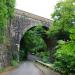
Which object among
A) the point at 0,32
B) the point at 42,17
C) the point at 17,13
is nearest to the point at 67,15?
the point at 0,32

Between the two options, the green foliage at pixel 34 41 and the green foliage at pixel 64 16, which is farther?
the green foliage at pixel 34 41

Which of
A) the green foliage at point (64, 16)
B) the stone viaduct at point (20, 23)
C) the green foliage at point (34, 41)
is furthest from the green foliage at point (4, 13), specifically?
the green foliage at point (34, 41)

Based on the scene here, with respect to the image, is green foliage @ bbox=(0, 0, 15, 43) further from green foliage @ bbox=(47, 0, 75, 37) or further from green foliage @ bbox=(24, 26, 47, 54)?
green foliage @ bbox=(24, 26, 47, 54)

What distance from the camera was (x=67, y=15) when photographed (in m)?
24.2

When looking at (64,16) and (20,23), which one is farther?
(20,23)

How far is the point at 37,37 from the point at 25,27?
826cm

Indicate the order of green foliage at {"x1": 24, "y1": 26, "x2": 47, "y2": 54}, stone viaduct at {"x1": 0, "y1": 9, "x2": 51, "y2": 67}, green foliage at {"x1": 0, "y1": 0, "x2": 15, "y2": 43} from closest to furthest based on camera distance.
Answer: green foliage at {"x1": 0, "y1": 0, "x2": 15, "y2": 43}, stone viaduct at {"x1": 0, "y1": 9, "x2": 51, "y2": 67}, green foliage at {"x1": 24, "y1": 26, "x2": 47, "y2": 54}

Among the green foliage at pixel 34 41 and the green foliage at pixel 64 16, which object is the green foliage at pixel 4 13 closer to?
the green foliage at pixel 64 16

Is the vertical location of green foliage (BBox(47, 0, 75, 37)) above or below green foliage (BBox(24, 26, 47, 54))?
above

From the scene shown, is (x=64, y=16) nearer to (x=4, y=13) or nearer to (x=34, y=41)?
(x=4, y=13)

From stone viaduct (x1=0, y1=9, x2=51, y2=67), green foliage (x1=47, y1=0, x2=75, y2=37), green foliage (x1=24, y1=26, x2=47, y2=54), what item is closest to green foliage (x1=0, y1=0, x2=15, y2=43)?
green foliage (x1=47, y1=0, x2=75, y2=37)

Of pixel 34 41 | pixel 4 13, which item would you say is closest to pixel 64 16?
pixel 4 13

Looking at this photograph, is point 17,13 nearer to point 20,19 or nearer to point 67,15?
point 20,19

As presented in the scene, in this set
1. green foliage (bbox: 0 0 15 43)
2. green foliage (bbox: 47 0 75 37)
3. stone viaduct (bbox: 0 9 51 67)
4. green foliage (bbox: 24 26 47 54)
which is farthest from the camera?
green foliage (bbox: 24 26 47 54)
